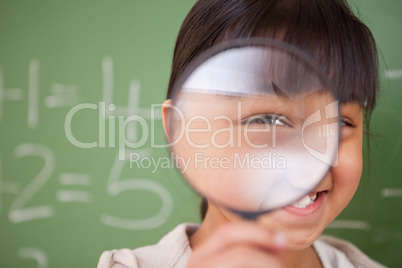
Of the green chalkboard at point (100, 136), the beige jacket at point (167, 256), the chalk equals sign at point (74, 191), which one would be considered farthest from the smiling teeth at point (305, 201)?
Answer: the chalk equals sign at point (74, 191)

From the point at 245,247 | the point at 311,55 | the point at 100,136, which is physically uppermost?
the point at 311,55

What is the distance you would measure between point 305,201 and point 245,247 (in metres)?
0.30

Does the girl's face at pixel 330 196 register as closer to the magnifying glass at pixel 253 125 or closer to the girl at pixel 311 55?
the girl at pixel 311 55

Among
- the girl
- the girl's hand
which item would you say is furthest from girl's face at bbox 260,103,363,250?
the girl's hand

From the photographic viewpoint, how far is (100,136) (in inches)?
52.8

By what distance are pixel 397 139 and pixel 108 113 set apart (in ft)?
3.33

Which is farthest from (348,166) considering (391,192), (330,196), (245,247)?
(391,192)

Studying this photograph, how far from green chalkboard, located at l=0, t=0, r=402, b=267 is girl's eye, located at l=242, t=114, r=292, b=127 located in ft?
2.20

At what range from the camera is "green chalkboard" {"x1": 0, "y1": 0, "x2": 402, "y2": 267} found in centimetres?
131

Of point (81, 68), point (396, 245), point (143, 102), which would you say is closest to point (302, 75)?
point (143, 102)

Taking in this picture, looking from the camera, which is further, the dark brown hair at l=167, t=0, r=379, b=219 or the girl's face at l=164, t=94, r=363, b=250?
the dark brown hair at l=167, t=0, r=379, b=219

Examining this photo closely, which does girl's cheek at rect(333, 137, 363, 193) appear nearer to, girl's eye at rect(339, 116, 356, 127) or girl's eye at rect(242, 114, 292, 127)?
girl's eye at rect(339, 116, 356, 127)

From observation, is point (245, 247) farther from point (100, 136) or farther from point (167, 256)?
point (100, 136)

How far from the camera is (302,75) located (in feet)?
1.97
